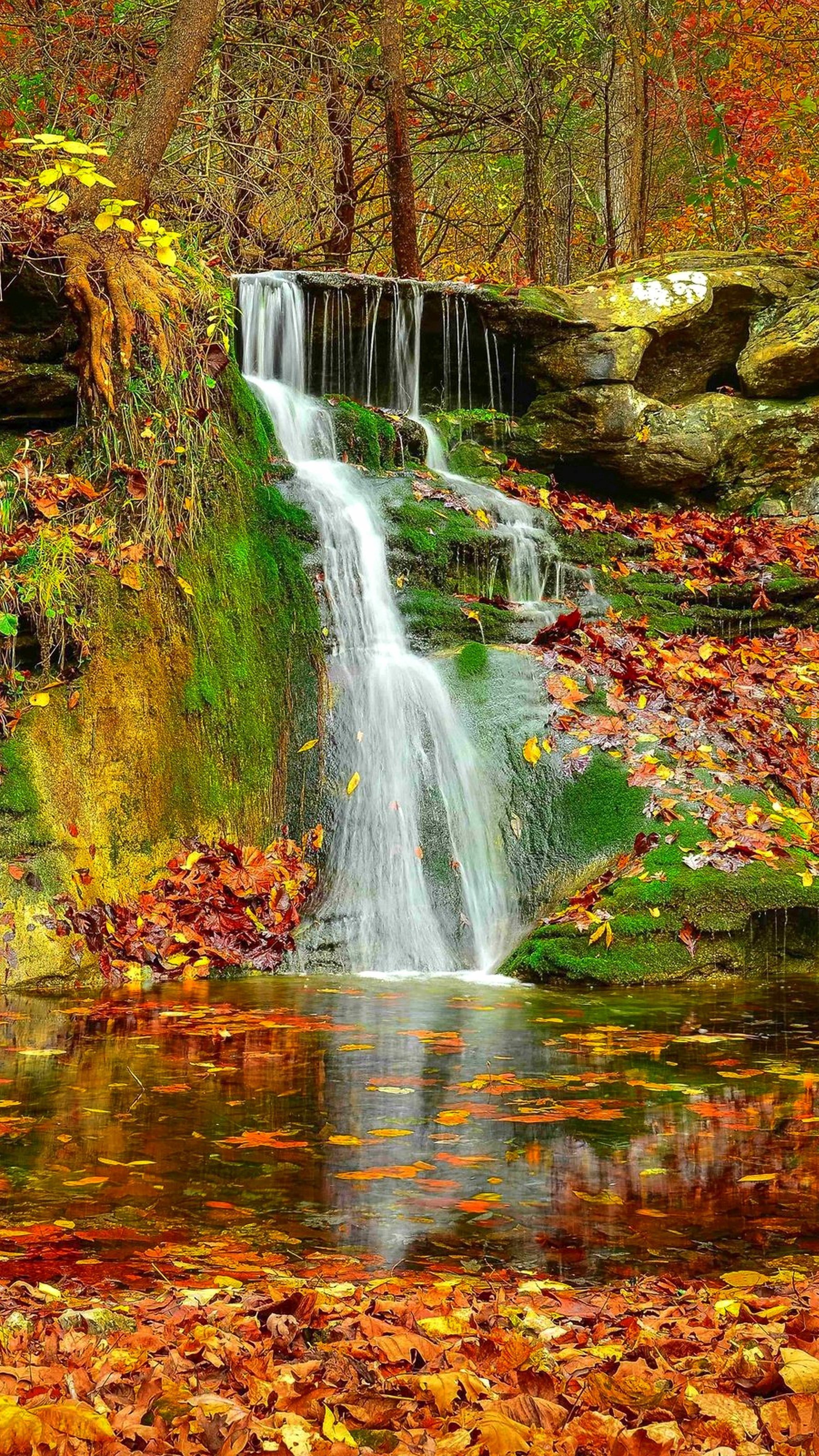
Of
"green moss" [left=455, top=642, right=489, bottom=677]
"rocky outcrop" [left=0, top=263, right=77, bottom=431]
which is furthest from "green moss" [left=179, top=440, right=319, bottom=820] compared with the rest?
"rocky outcrop" [left=0, top=263, right=77, bottom=431]

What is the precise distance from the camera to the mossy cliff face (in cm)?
624

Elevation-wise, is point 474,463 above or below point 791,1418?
above

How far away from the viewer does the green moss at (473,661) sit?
8.12 meters

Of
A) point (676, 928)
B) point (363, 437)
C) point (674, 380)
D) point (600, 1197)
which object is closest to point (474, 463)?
point (363, 437)

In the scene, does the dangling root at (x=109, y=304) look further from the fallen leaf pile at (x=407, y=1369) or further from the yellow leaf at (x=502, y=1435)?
the yellow leaf at (x=502, y=1435)

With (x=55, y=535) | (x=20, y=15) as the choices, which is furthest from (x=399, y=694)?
(x=20, y=15)

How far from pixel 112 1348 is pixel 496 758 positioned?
5697 millimetres

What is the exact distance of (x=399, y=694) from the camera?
7.98 metres

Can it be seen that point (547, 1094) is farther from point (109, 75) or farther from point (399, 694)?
point (109, 75)

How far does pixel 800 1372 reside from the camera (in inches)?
79.0

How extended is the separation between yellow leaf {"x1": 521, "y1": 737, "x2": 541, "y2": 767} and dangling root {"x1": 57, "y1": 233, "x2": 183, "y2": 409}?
3.22 metres

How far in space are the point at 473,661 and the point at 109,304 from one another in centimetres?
319

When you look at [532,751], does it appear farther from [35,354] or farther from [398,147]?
[398,147]

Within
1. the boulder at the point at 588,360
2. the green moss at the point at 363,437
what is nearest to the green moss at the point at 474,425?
the boulder at the point at 588,360
